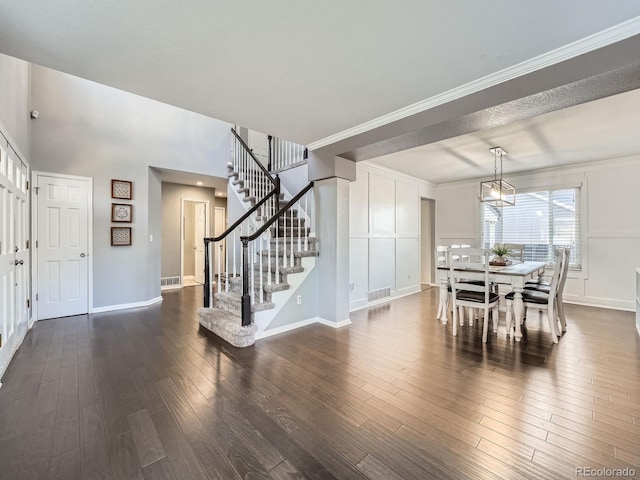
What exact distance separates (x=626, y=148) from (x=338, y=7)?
522cm

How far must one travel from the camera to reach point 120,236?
462cm

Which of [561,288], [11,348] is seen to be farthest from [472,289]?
[11,348]

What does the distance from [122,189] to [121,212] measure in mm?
384

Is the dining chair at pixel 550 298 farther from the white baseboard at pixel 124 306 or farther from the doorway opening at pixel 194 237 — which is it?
the doorway opening at pixel 194 237

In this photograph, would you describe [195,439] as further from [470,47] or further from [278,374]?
[470,47]

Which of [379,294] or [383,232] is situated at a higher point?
[383,232]

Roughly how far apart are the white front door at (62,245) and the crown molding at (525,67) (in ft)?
14.6

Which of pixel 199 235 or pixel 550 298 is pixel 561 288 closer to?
pixel 550 298

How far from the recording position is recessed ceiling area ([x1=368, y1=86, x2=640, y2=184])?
301cm

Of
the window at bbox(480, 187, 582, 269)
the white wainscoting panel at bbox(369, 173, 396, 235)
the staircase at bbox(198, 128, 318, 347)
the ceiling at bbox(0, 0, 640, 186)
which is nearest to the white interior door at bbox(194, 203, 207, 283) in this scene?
the staircase at bbox(198, 128, 318, 347)

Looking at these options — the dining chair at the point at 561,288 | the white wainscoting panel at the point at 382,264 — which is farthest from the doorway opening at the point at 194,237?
the dining chair at the point at 561,288

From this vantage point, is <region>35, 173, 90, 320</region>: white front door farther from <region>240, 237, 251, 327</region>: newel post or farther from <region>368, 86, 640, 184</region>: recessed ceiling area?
<region>368, 86, 640, 184</region>: recessed ceiling area

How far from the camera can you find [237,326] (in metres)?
3.13

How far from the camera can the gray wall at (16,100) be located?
247 cm
